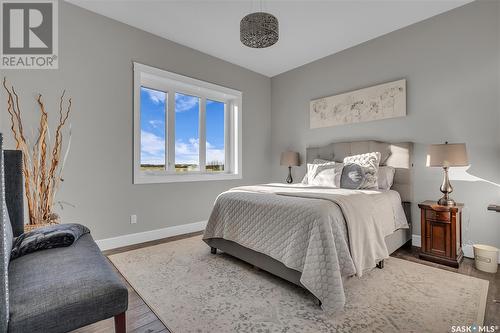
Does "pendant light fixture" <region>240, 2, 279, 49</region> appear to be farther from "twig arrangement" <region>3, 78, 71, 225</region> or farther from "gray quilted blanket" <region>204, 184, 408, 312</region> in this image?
"twig arrangement" <region>3, 78, 71, 225</region>

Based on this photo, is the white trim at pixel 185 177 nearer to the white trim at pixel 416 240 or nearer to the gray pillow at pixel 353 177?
the gray pillow at pixel 353 177

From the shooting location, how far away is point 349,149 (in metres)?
3.55

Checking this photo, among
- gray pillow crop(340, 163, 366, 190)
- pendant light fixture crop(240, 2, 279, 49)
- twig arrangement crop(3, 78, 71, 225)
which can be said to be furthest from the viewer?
gray pillow crop(340, 163, 366, 190)

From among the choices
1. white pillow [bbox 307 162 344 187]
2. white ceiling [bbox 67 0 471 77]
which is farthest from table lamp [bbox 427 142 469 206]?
white ceiling [bbox 67 0 471 77]

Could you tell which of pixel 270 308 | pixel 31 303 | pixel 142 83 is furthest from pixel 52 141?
pixel 270 308

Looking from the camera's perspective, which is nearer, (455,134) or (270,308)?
(270,308)

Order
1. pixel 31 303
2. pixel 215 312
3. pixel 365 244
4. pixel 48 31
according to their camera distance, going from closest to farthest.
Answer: pixel 31 303
pixel 215 312
pixel 365 244
pixel 48 31

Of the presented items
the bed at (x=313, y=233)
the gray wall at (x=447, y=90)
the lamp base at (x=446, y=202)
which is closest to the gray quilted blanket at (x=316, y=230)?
the bed at (x=313, y=233)

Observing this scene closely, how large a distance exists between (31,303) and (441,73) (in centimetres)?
395

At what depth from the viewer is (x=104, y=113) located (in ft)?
9.55

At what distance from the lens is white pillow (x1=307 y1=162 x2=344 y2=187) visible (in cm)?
300

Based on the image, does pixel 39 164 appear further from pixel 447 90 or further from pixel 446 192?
pixel 447 90

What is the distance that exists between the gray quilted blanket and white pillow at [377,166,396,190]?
0.35 m

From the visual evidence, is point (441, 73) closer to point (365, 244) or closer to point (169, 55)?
point (365, 244)
